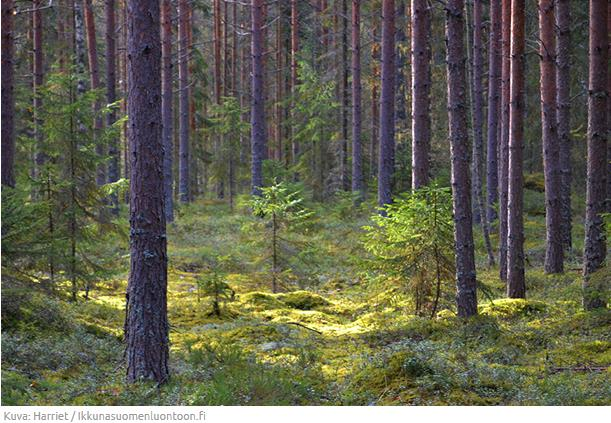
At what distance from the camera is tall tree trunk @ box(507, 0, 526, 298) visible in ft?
41.5

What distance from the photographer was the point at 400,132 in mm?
28750

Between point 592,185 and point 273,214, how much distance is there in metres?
6.26

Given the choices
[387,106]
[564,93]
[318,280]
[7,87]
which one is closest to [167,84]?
[387,106]

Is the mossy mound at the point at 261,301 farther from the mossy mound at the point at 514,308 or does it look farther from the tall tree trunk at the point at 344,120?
the tall tree trunk at the point at 344,120

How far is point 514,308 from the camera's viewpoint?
1172cm

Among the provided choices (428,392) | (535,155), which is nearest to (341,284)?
(428,392)

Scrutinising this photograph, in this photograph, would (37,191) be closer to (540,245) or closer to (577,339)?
(577,339)

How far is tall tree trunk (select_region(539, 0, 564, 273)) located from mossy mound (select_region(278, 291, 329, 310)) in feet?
17.3

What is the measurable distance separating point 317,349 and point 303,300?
385 cm

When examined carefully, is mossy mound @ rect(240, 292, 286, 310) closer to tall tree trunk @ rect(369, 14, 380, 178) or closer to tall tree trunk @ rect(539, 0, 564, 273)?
tall tree trunk @ rect(539, 0, 564, 273)

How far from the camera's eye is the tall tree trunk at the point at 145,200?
7469 mm

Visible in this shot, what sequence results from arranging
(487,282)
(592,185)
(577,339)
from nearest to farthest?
(577,339), (592,185), (487,282)

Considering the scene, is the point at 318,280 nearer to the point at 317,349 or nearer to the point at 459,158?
the point at 317,349

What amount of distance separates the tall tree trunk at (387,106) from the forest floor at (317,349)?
7.63 m
